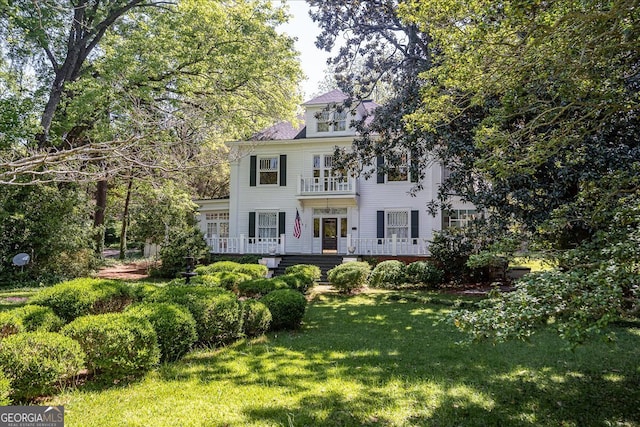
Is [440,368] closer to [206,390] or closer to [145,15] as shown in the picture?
[206,390]

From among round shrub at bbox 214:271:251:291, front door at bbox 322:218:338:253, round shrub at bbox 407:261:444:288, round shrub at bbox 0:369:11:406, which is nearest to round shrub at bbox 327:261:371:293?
round shrub at bbox 407:261:444:288

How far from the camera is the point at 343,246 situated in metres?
18.9

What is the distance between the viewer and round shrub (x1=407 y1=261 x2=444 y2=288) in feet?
45.8

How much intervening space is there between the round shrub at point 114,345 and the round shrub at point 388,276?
10.4 meters

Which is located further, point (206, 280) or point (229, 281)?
point (229, 281)

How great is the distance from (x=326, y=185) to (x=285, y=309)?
1212 cm

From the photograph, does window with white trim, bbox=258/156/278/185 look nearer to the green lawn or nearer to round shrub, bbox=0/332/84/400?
the green lawn

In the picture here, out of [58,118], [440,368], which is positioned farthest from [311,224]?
[440,368]

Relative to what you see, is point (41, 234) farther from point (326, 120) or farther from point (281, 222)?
point (326, 120)

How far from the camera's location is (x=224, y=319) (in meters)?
6.08

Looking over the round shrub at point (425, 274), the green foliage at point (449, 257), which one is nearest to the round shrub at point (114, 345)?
the round shrub at point (425, 274)

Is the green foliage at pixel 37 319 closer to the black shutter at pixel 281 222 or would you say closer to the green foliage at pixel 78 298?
A: the green foliage at pixel 78 298

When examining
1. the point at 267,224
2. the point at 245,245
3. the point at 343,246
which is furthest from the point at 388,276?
the point at 267,224

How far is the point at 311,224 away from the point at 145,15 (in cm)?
1131
